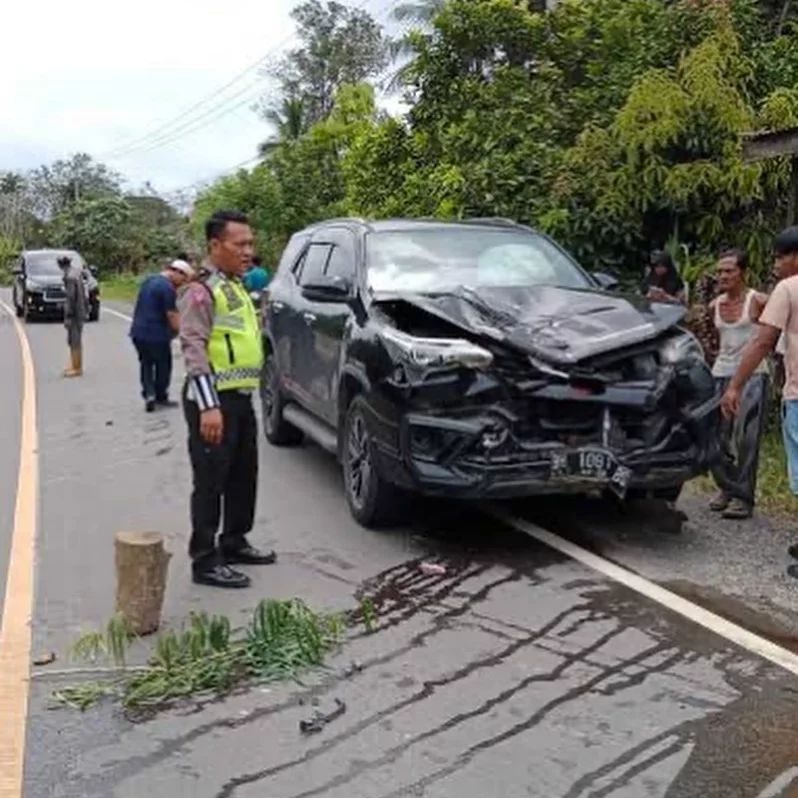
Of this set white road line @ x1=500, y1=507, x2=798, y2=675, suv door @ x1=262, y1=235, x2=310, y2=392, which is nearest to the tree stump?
white road line @ x1=500, y1=507, x2=798, y2=675

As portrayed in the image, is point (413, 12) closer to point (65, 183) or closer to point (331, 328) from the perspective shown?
point (331, 328)

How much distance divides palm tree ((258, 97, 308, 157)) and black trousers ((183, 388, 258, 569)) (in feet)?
97.3

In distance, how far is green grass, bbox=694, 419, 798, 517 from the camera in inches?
287

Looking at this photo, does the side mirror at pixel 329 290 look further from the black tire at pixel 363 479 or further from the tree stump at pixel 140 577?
the tree stump at pixel 140 577

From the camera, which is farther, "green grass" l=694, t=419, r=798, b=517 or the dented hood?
"green grass" l=694, t=419, r=798, b=517

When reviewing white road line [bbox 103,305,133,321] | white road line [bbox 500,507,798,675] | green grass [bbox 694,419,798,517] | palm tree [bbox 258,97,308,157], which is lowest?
white road line [bbox 500,507,798,675]

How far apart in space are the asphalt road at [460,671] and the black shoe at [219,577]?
0.32 feet

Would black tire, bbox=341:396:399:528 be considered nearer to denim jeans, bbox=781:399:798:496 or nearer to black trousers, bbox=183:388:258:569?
black trousers, bbox=183:388:258:569

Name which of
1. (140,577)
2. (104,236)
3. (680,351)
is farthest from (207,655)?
(104,236)

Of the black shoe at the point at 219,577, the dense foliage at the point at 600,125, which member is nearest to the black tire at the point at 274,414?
the black shoe at the point at 219,577

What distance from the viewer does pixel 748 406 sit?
7.04 metres

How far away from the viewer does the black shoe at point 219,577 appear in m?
5.82

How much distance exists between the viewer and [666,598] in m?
5.56

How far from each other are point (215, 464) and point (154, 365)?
21.0ft
